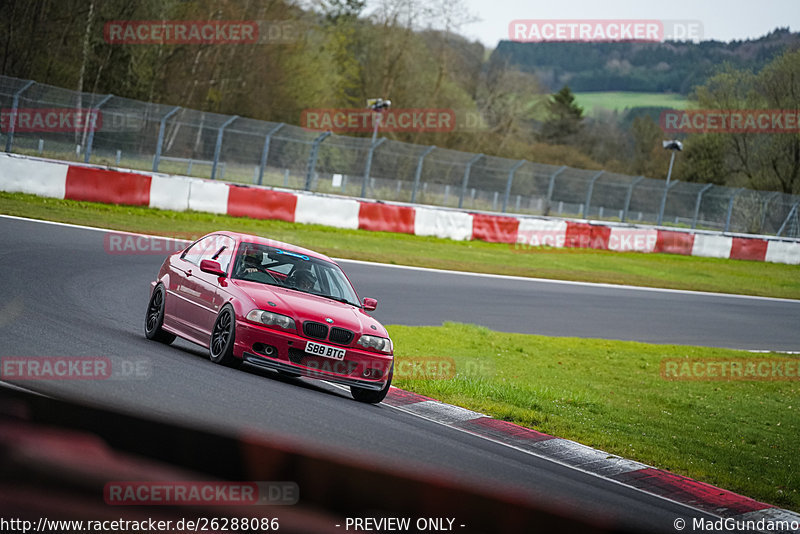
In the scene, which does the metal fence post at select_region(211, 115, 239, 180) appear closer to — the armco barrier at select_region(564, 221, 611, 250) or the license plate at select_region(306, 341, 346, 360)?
the armco barrier at select_region(564, 221, 611, 250)

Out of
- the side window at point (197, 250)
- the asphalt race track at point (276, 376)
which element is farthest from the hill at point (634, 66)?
the side window at point (197, 250)

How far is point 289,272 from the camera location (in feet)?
31.7

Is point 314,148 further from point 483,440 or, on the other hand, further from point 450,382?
point 483,440

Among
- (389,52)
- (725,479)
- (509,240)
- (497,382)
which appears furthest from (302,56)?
(725,479)

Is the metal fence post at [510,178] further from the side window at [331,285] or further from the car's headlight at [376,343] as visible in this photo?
the car's headlight at [376,343]

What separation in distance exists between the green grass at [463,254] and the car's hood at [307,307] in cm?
1229

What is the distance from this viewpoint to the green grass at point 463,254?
2162cm

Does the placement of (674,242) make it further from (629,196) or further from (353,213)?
(353,213)

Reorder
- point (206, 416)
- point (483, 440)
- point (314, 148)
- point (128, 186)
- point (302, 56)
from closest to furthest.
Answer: point (206, 416) < point (483, 440) < point (128, 186) < point (314, 148) < point (302, 56)

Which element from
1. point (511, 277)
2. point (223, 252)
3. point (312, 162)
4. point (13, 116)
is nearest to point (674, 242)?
point (511, 277)

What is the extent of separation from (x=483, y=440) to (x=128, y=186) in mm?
17530

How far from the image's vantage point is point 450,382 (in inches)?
426

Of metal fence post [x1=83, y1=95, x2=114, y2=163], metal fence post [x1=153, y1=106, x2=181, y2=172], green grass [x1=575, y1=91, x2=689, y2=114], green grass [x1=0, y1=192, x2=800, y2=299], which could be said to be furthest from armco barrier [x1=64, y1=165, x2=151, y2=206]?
green grass [x1=575, y1=91, x2=689, y2=114]

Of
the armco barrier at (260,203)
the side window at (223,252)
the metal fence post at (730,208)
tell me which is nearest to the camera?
the side window at (223,252)
